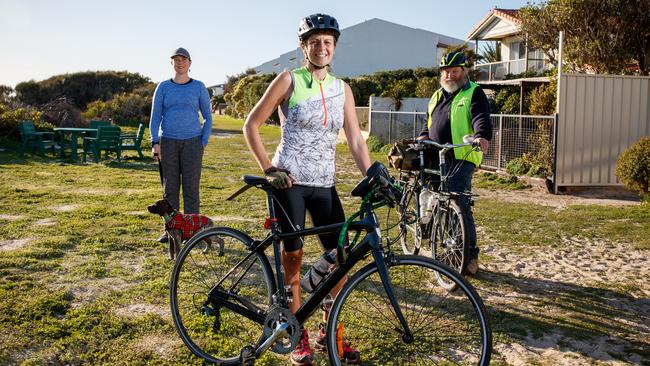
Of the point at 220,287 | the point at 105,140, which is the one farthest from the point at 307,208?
the point at 105,140

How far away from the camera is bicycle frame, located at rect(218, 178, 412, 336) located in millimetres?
3164

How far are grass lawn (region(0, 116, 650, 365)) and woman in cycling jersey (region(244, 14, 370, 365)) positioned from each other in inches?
27.6

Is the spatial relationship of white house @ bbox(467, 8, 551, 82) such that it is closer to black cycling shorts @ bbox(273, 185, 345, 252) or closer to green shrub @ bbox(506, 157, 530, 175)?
green shrub @ bbox(506, 157, 530, 175)

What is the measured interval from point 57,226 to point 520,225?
19.4 ft

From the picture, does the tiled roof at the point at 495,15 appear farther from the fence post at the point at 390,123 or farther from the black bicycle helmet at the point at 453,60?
the black bicycle helmet at the point at 453,60

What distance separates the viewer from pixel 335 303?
3.08 metres

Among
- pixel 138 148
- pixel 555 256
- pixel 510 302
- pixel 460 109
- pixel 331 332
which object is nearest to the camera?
pixel 331 332

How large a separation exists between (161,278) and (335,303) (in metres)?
2.97

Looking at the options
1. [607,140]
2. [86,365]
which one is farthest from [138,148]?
[86,365]

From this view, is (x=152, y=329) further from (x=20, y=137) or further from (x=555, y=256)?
(x=20, y=137)

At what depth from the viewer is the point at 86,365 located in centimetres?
378

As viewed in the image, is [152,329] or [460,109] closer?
[152,329]

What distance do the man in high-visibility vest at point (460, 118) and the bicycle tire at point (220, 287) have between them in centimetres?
223

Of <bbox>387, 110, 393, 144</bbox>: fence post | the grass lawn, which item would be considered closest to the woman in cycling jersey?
the grass lawn
